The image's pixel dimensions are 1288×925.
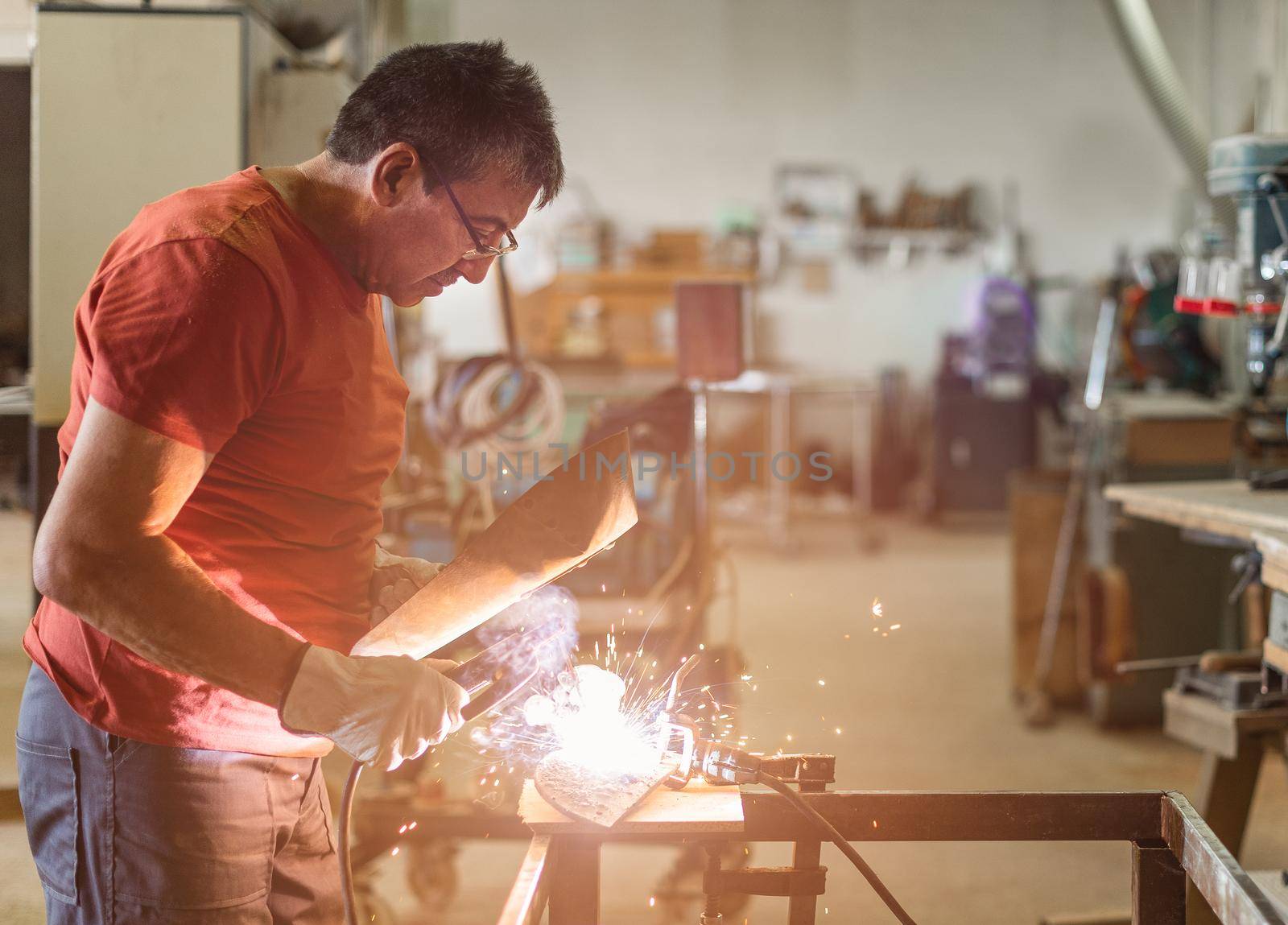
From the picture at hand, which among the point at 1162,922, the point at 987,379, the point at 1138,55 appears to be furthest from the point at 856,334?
the point at 1162,922

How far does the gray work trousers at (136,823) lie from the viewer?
3.26ft

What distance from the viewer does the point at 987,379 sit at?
7.64 meters

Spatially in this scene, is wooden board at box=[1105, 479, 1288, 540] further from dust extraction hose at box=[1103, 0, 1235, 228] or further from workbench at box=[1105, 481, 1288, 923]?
dust extraction hose at box=[1103, 0, 1235, 228]

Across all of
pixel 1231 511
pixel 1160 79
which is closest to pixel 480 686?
pixel 1231 511

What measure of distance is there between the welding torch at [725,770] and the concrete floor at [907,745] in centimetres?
109

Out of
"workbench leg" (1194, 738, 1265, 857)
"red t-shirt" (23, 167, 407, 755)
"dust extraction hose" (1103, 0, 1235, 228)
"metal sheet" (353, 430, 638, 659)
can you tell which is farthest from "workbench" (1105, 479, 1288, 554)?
"dust extraction hose" (1103, 0, 1235, 228)

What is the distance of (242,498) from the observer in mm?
969

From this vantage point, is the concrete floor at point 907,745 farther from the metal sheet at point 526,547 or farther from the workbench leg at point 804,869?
the metal sheet at point 526,547

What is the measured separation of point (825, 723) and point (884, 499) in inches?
186

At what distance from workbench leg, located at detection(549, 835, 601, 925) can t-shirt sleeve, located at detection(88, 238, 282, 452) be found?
0.57m

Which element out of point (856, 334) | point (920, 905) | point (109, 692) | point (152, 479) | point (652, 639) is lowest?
point (920, 905)

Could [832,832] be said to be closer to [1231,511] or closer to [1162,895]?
[1162,895]

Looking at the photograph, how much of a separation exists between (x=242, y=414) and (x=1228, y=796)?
1.89 m

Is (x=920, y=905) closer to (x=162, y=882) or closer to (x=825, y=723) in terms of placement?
(x=825, y=723)
